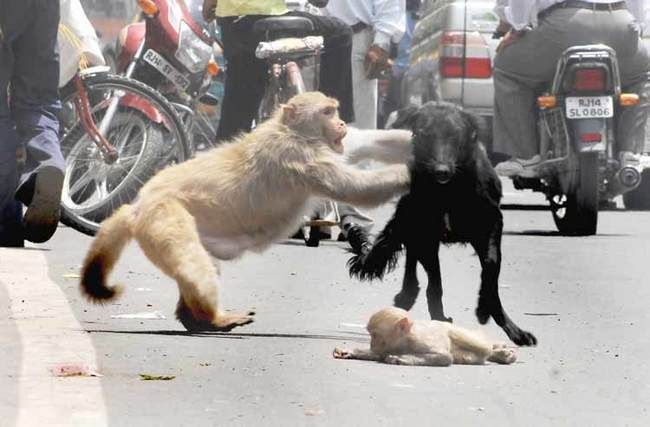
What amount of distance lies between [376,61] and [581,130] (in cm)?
130

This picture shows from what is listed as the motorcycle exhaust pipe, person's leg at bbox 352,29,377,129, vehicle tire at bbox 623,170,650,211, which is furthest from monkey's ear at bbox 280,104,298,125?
vehicle tire at bbox 623,170,650,211

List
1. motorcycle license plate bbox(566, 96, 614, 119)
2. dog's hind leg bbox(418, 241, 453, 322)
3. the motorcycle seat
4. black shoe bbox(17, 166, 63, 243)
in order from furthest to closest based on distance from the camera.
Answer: motorcycle license plate bbox(566, 96, 614, 119) → the motorcycle seat → black shoe bbox(17, 166, 63, 243) → dog's hind leg bbox(418, 241, 453, 322)

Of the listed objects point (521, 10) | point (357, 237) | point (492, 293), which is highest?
point (521, 10)

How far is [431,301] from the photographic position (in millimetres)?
7531

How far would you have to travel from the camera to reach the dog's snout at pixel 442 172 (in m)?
7.34

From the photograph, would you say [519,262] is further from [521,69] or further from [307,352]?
[307,352]

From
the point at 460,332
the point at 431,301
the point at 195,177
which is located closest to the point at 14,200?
the point at 195,177

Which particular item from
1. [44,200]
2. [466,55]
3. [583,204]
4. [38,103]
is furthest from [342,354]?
[466,55]

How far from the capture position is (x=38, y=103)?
347 inches

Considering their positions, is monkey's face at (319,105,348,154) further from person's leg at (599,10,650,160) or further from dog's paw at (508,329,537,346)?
person's leg at (599,10,650,160)

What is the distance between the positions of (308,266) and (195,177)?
7.53ft

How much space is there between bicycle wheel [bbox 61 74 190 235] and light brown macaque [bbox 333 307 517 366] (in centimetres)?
415

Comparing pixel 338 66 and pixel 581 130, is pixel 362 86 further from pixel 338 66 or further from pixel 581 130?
pixel 581 130

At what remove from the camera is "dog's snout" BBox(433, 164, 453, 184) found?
7.34 metres
